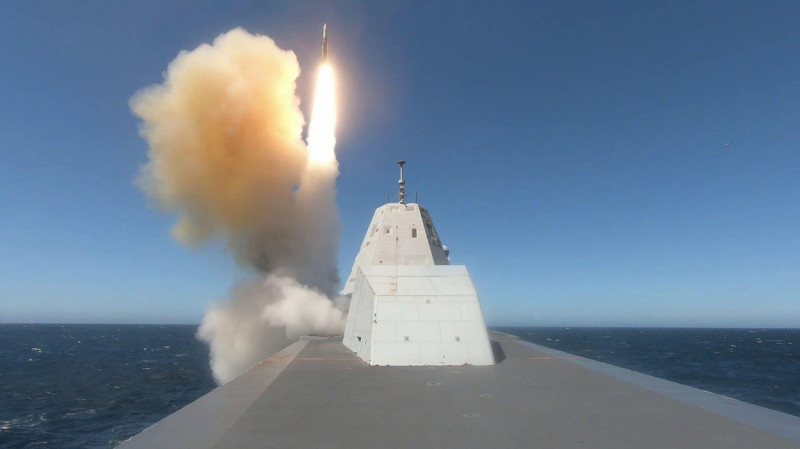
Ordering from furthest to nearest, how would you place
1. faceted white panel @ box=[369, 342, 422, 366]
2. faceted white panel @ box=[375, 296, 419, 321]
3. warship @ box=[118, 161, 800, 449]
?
faceted white panel @ box=[375, 296, 419, 321] < faceted white panel @ box=[369, 342, 422, 366] < warship @ box=[118, 161, 800, 449]

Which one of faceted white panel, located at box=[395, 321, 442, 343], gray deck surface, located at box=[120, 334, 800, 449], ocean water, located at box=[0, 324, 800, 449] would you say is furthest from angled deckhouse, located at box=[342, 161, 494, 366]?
ocean water, located at box=[0, 324, 800, 449]

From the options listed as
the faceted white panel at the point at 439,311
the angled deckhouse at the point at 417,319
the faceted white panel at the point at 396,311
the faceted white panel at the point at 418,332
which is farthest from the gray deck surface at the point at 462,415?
the faceted white panel at the point at 439,311

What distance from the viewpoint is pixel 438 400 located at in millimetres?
8641

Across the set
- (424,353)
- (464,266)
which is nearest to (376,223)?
(464,266)

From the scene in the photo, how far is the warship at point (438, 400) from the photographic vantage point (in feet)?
19.9

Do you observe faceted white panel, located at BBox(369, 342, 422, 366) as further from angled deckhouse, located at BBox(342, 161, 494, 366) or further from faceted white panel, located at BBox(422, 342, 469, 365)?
faceted white panel, located at BBox(422, 342, 469, 365)

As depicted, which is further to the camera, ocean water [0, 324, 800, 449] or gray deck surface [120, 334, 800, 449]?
ocean water [0, 324, 800, 449]

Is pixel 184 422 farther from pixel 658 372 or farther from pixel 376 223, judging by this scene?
pixel 658 372

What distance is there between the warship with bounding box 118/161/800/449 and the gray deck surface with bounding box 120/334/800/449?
2 centimetres

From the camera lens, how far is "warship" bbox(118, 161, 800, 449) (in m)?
6.07

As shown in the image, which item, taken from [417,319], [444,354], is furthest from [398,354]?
[417,319]

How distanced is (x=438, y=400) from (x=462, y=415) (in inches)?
50.8

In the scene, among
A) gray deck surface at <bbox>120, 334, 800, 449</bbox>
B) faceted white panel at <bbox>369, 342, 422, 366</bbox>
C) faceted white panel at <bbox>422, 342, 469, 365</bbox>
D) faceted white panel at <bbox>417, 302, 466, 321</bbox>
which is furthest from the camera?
faceted white panel at <bbox>417, 302, 466, 321</bbox>

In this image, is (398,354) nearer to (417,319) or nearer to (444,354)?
(444,354)
